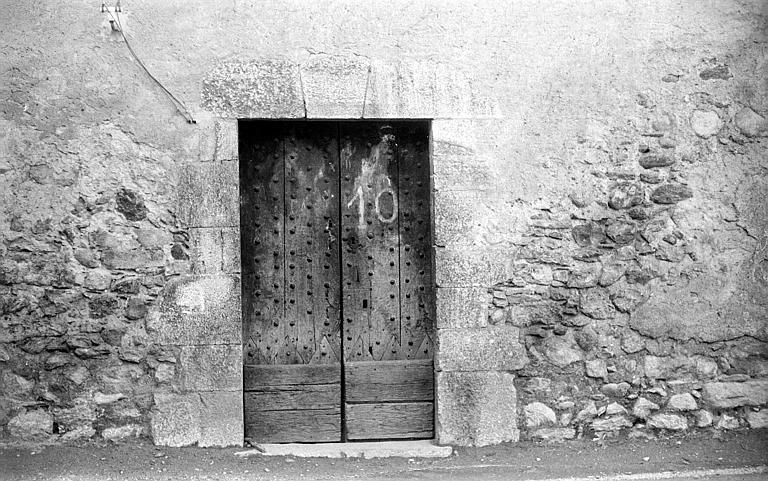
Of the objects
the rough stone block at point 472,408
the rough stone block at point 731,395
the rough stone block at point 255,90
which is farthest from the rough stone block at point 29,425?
the rough stone block at point 731,395

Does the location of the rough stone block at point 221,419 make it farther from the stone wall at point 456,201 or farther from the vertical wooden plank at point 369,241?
the vertical wooden plank at point 369,241

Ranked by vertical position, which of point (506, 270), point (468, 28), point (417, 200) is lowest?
point (506, 270)

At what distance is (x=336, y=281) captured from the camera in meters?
4.77

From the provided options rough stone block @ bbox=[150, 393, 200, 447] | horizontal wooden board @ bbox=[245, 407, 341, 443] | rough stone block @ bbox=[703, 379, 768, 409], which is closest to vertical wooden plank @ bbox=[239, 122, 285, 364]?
horizontal wooden board @ bbox=[245, 407, 341, 443]

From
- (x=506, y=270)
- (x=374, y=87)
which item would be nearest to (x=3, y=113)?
(x=374, y=87)

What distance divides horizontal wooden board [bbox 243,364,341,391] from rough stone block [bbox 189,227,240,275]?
0.62 metres

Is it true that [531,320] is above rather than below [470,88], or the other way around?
below

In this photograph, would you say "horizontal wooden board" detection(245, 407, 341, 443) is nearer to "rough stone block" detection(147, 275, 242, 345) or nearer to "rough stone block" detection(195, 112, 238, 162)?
"rough stone block" detection(147, 275, 242, 345)

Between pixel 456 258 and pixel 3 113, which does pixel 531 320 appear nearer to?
pixel 456 258

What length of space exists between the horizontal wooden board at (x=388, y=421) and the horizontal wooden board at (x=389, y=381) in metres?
0.04

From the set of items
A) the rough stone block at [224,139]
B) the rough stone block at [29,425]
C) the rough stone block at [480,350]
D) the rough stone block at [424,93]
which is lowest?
the rough stone block at [29,425]

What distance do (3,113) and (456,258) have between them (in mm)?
2574

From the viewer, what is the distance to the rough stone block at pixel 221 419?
14.5 ft

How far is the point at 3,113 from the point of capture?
14.4 ft
